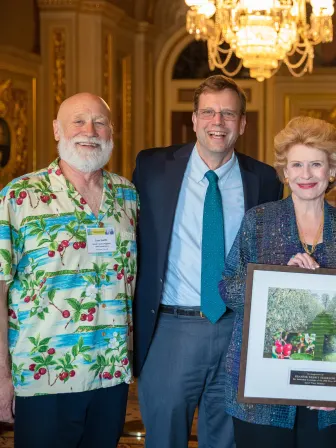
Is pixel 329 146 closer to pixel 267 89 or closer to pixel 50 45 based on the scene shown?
pixel 50 45

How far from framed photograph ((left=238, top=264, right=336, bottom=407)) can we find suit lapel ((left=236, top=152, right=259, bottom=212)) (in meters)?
0.84

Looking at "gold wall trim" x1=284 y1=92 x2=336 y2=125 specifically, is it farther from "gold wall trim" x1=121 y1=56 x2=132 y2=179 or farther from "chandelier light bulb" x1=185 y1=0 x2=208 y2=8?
"chandelier light bulb" x1=185 y1=0 x2=208 y2=8

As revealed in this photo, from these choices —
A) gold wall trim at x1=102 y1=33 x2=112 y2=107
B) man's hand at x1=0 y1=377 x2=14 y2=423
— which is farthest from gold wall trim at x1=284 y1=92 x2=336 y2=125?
man's hand at x1=0 y1=377 x2=14 y2=423

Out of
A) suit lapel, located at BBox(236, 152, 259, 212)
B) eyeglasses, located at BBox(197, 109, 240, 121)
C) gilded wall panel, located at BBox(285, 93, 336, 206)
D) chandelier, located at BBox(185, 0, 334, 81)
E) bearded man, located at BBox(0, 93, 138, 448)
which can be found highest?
chandelier, located at BBox(185, 0, 334, 81)

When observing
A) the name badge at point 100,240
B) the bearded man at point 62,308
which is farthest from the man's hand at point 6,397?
the name badge at point 100,240

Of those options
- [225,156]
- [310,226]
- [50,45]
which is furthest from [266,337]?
[50,45]

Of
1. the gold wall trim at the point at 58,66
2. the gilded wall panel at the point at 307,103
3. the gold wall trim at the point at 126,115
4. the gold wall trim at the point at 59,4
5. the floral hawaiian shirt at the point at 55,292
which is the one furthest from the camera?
the gilded wall panel at the point at 307,103

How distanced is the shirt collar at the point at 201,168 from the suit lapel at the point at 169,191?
37mm

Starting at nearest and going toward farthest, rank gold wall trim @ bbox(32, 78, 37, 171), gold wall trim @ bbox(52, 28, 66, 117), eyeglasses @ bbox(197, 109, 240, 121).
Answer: eyeglasses @ bbox(197, 109, 240, 121), gold wall trim @ bbox(32, 78, 37, 171), gold wall trim @ bbox(52, 28, 66, 117)

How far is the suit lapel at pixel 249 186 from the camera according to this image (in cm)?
356

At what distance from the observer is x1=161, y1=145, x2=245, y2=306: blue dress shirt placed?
137 inches

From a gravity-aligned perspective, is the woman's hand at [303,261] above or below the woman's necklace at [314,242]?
below

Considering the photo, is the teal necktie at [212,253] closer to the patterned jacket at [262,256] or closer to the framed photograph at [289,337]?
the patterned jacket at [262,256]

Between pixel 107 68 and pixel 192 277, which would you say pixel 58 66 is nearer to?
pixel 107 68
